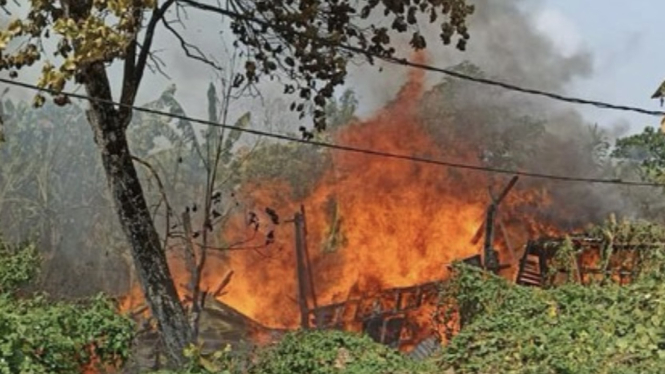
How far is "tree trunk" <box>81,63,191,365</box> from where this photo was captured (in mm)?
A: 11102

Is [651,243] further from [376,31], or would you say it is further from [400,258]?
[400,258]

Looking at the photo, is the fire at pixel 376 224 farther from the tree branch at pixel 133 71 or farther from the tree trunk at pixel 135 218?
the tree branch at pixel 133 71

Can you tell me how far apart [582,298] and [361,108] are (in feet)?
76.8

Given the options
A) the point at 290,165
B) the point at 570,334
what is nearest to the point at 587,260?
the point at 570,334

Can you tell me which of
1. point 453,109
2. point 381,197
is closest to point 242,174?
point 381,197

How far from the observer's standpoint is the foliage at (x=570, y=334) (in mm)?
9953

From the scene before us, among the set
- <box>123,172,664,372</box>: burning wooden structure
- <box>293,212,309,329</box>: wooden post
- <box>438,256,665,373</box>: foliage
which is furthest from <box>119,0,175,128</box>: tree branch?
<box>293,212,309,329</box>: wooden post

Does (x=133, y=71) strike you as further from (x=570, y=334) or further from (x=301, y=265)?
(x=301, y=265)

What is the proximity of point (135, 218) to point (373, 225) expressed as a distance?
19001mm

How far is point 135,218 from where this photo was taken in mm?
11297

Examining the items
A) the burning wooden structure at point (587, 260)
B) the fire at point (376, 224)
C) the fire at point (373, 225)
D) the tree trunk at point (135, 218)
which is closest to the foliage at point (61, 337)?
the tree trunk at point (135, 218)

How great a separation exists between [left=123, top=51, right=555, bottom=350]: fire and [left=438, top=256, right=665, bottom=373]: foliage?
1445cm

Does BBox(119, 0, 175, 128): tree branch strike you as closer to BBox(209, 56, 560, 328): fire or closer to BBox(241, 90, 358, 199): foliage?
BBox(209, 56, 560, 328): fire

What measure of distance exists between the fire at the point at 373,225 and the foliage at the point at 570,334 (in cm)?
1445
